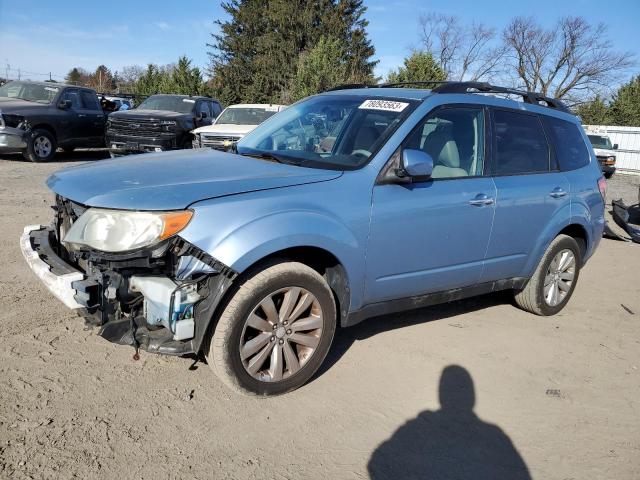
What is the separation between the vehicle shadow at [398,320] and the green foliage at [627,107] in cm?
3814

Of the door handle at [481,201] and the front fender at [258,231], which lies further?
the door handle at [481,201]

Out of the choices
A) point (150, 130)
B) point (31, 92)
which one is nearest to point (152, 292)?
point (150, 130)

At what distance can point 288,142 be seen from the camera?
427cm

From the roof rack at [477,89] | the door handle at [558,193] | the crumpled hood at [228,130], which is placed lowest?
the crumpled hood at [228,130]

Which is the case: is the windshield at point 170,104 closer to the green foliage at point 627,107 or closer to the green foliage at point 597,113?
the green foliage at point 597,113

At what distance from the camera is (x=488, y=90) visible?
456 centimetres

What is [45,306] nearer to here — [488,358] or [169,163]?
[169,163]

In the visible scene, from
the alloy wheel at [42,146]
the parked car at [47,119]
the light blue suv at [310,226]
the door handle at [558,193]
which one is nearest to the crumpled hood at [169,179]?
the light blue suv at [310,226]

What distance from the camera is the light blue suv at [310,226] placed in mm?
2975

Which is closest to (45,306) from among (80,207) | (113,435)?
(80,207)

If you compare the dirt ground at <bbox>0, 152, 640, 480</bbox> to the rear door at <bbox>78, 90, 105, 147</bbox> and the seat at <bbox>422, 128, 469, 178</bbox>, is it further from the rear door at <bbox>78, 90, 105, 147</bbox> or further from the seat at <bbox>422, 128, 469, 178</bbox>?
the rear door at <bbox>78, 90, 105, 147</bbox>

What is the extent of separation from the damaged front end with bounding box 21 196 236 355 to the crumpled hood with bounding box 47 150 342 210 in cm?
26

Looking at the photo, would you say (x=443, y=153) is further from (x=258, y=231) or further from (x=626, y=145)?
(x=626, y=145)

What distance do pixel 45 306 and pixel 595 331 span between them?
15.5ft
